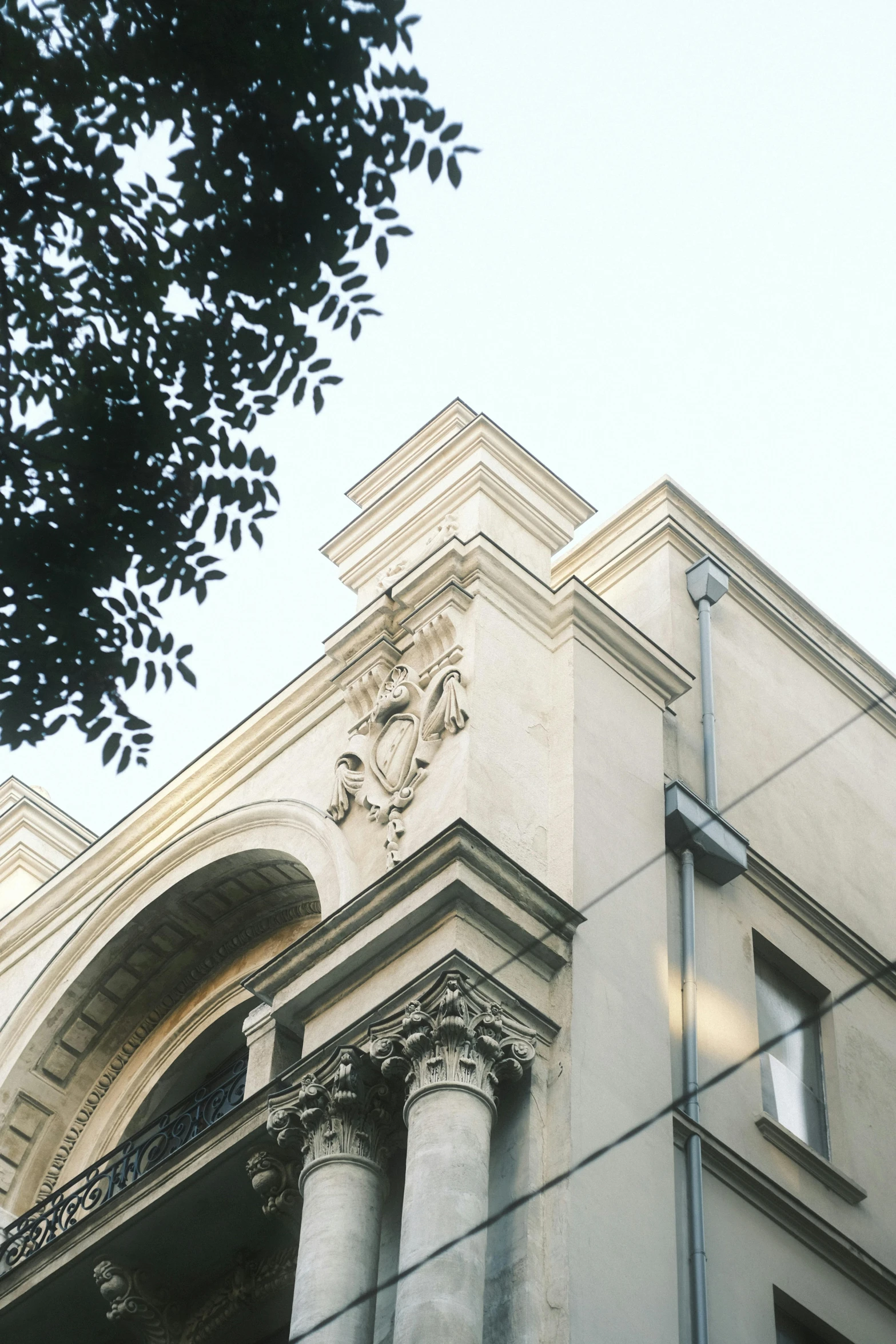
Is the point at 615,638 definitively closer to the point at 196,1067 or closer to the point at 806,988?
the point at 806,988

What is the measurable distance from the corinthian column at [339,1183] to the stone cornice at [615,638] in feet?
16.1

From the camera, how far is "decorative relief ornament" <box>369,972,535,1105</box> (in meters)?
12.4

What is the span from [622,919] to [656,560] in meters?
5.94

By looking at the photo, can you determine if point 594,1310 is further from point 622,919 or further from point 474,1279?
point 622,919

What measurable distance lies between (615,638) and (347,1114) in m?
5.43

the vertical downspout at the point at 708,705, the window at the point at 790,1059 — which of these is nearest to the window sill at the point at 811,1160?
the window at the point at 790,1059

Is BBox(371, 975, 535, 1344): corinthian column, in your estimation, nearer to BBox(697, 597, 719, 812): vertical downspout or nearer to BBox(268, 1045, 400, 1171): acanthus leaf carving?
BBox(268, 1045, 400, 1171): acanthus leaf carving

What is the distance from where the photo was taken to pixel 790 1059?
15727mm

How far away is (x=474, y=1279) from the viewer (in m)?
11.1

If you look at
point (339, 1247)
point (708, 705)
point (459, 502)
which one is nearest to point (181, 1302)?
point (339, 1247)

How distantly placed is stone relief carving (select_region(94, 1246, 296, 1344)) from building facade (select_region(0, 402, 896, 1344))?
0.11 ft

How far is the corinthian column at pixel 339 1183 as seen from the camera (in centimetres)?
1186

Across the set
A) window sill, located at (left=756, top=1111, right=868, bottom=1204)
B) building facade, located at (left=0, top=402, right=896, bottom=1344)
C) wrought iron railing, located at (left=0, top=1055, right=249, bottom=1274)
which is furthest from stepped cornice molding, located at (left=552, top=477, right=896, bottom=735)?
wrought iron railing, located at (left=0, top=1055, right=249, bottom=1274)

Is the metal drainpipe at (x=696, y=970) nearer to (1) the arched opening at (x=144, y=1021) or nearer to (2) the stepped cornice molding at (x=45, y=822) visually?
(1) the arched opening at (x=144, y=1021)
